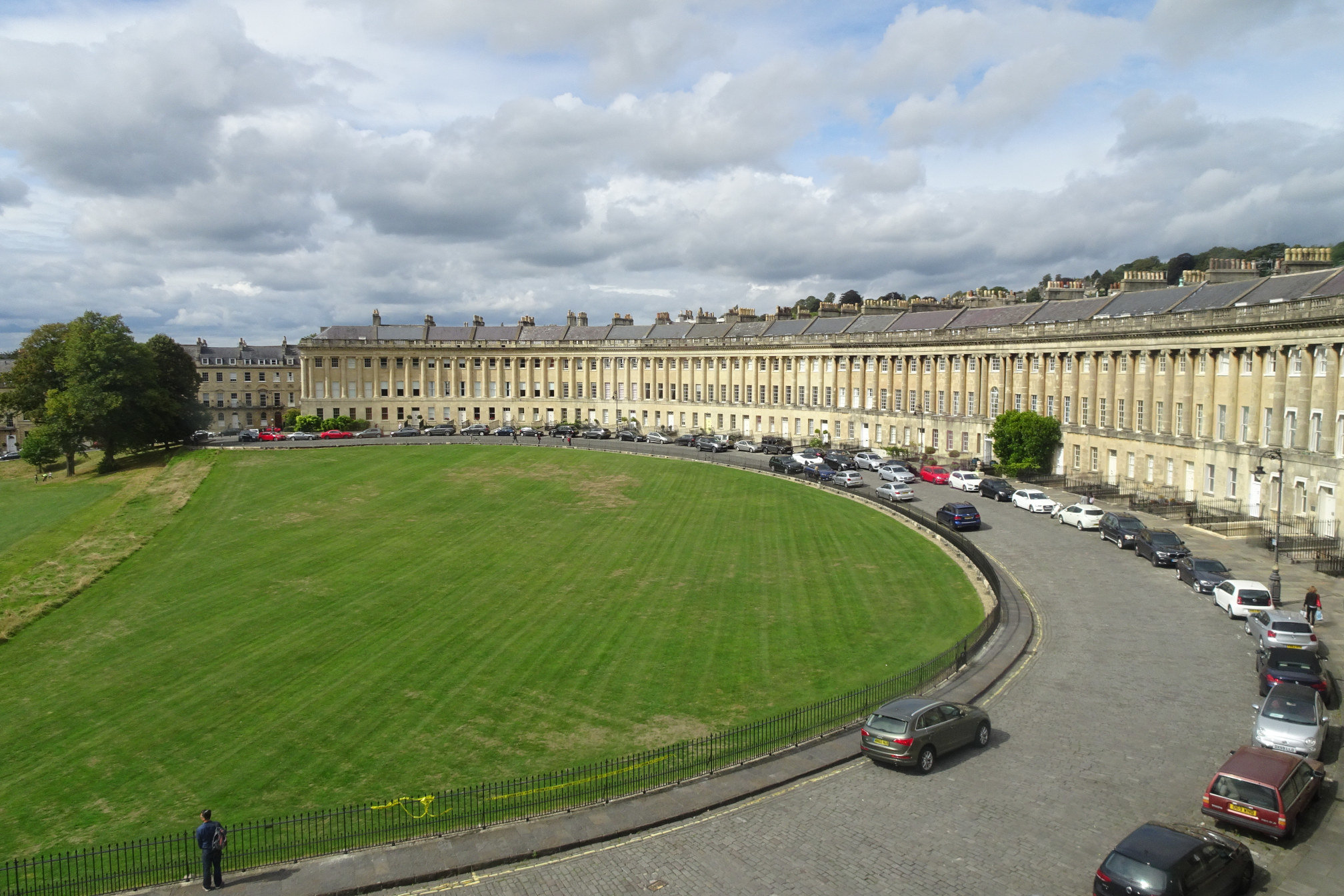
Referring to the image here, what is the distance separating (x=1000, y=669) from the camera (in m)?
27.9

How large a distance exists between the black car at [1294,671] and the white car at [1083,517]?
79.0 ft

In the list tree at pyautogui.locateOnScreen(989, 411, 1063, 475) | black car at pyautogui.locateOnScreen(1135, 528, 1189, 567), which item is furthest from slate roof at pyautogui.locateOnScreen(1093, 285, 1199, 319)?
black car at pyautogui.locateOnScreen(1135, 528, 1189, 567)

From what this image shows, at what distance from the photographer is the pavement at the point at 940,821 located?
54.1ft

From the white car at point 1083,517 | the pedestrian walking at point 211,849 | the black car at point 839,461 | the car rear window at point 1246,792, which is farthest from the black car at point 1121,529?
the pedestrian walking at point 211,849

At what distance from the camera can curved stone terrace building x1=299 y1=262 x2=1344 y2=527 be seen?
163 feet

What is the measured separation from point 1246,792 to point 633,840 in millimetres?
12276

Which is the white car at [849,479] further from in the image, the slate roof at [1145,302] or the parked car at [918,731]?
the parked car at [918,731]

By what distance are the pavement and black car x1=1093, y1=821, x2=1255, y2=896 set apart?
1.05 meters

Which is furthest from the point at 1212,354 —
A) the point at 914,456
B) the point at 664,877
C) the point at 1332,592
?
the point at 664,877

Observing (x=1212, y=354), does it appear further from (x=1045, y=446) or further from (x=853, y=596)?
(x=853, y=596)

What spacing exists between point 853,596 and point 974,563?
6.81 m

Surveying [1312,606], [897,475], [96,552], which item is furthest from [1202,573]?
[96,552]

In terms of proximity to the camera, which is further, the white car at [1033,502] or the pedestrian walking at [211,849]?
the white car at [1033,502]

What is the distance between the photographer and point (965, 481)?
63500mm
